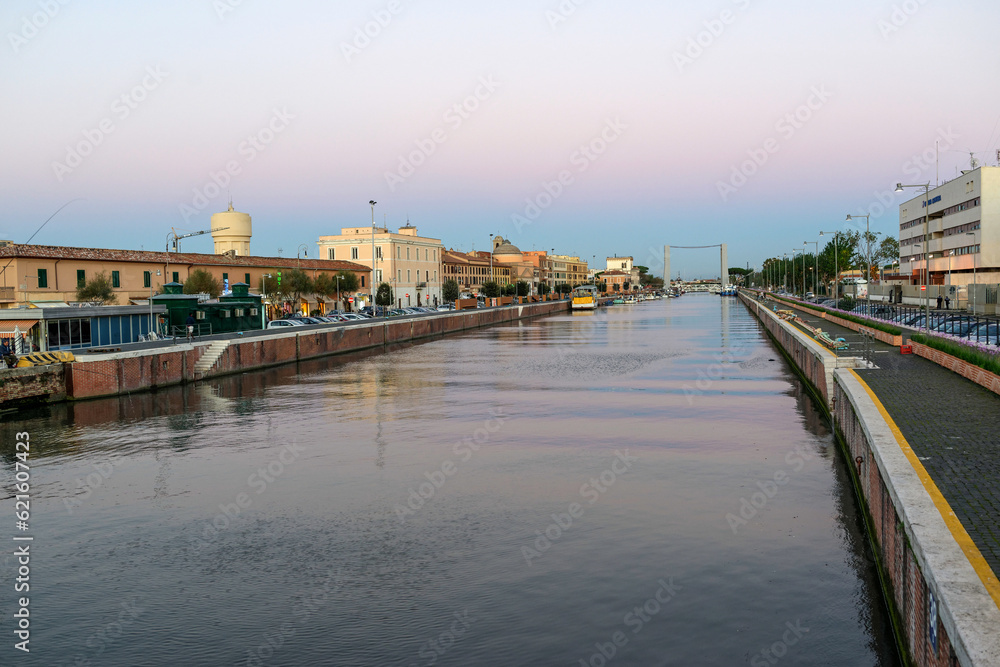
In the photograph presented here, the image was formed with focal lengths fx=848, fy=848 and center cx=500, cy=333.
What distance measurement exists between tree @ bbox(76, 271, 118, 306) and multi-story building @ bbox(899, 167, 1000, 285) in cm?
5500

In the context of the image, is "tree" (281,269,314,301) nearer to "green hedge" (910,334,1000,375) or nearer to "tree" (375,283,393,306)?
"tree" (375,283,393,306)

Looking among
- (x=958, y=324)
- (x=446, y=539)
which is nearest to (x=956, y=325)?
(x=958, y=324)

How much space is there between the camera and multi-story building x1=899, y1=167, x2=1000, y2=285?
225 feet

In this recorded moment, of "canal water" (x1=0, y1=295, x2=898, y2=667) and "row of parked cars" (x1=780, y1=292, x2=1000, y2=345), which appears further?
"row of parked cars" (x1=780, y1=292, x2=1000, y2=345)

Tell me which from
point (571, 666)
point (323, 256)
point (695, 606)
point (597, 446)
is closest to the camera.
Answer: point (571, 666)

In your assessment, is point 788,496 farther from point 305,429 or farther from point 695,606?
point 305,429

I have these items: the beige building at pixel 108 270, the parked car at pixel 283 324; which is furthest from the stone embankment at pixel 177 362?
the beige building at pixel 108 270

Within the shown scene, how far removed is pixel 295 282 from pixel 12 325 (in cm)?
4731

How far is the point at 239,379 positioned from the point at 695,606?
30.3 meters

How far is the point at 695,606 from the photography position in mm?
10742

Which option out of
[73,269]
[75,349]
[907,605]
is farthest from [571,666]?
[73,269]

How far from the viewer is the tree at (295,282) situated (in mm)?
78188

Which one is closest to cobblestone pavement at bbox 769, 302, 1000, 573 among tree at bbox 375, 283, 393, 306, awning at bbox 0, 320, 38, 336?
awning at bbox 0, 320, 38, 336

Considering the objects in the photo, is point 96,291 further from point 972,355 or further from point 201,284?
point 972,355
